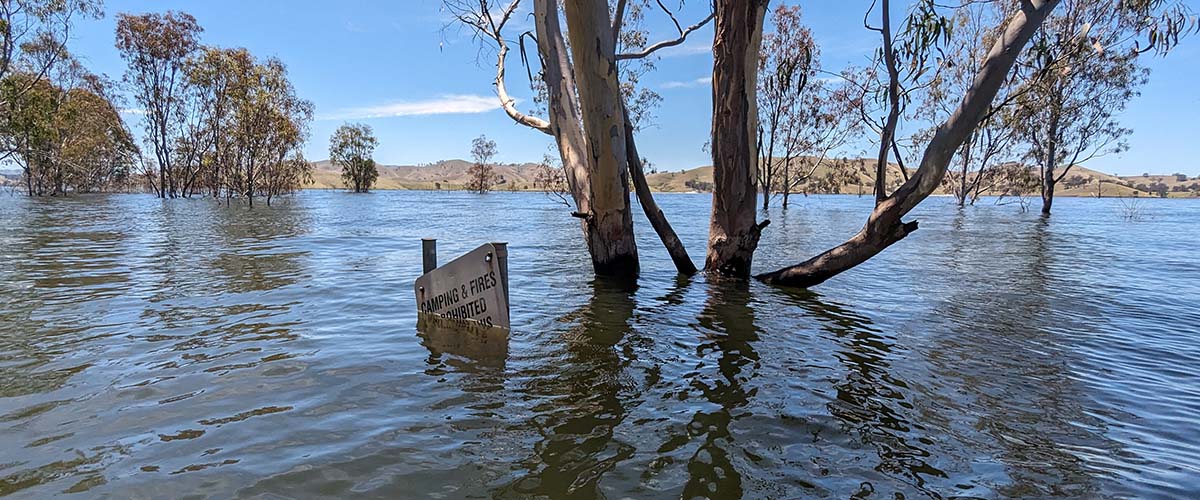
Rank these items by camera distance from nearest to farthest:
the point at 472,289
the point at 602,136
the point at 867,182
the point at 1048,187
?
the point at 472,289, the point at 602,136, the point at 1048,187, the point at 867,182

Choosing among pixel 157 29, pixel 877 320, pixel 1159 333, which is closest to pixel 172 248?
pixel 877 320

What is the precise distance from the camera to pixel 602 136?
24.0ft

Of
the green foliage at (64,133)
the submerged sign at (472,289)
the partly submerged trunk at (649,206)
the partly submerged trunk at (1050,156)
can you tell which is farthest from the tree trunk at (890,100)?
the partly submerged trunk at (1050,156)

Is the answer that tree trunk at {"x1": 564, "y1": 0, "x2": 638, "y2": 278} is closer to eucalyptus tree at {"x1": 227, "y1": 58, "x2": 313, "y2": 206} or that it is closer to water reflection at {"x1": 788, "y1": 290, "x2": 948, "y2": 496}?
water reflection at {"x1": 788, "y1": 290, "x2": 948, "y2": 496}

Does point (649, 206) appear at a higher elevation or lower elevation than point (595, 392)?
higher

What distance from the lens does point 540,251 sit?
13.3 meters

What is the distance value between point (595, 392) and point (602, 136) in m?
4.25

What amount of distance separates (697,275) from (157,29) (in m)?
47.7

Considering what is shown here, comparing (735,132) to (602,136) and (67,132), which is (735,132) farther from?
(67,132)

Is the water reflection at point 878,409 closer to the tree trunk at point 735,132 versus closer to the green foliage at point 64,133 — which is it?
the tree trunk at point 735,132

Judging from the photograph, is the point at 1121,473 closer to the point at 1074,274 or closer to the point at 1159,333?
the point at 1159,333

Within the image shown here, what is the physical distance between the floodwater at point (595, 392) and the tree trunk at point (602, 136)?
835 mm

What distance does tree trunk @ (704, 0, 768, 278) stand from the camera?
7.31 m

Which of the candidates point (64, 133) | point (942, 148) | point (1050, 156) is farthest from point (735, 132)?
point (64, 133)
